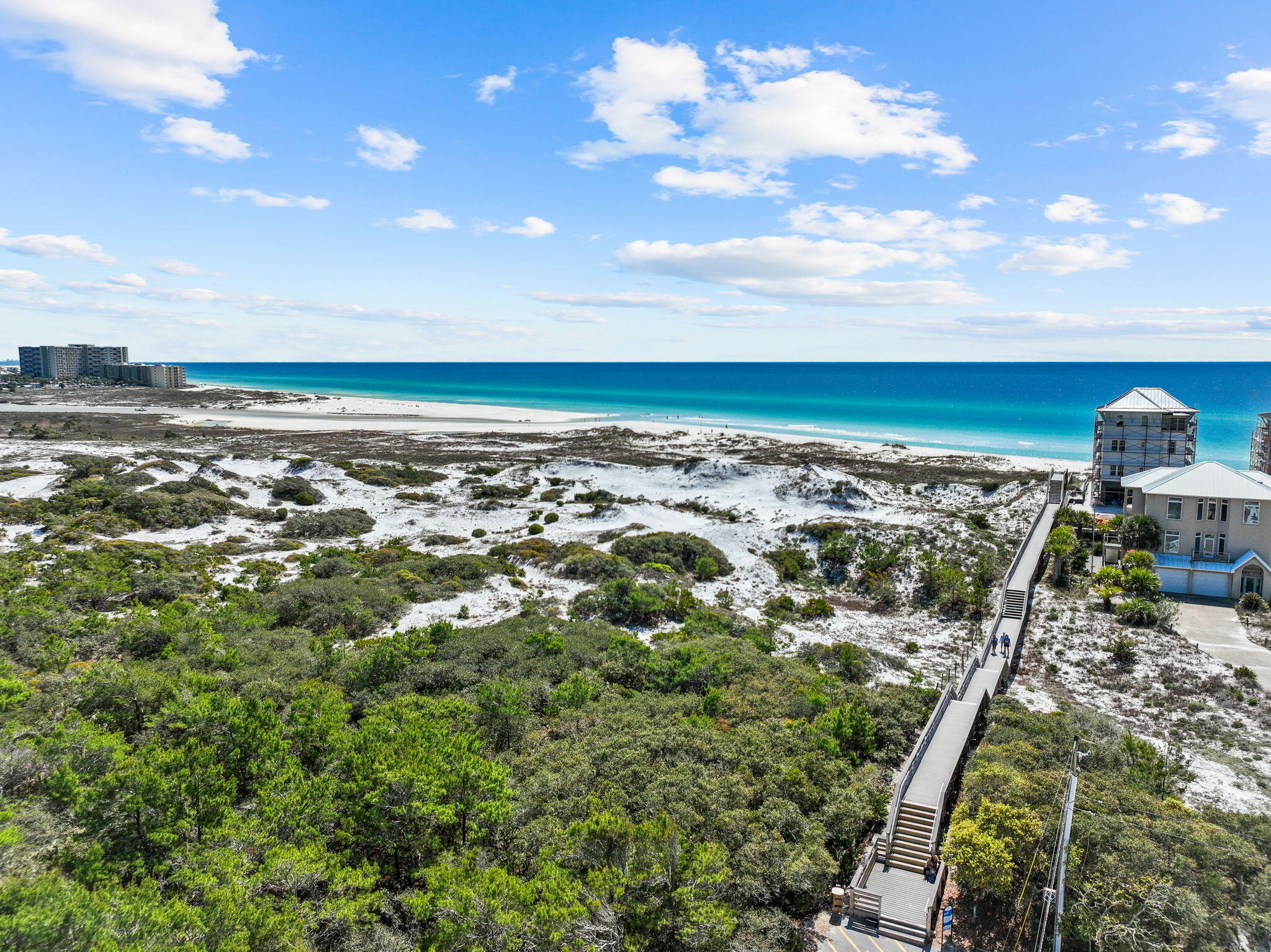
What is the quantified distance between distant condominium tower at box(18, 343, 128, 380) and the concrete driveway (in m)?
242

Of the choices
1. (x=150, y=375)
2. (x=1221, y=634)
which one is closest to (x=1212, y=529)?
(x=1221, y=634)

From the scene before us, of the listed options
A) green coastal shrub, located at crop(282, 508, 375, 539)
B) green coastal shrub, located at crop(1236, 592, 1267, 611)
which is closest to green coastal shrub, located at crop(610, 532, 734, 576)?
green coastal shrub, located at crop(282, 508, 375, 539)

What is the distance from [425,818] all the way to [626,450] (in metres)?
70.1

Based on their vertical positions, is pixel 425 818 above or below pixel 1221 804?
above

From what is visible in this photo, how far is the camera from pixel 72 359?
616 ft

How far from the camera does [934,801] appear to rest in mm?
16422

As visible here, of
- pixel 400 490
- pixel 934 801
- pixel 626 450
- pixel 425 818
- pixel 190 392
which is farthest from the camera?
pixel 190 392

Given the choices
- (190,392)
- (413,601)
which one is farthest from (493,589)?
(190,392)

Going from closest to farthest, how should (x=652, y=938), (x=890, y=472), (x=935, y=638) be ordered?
(x=652, y=938)
(x=935, y=638)
(x=890, y=472)

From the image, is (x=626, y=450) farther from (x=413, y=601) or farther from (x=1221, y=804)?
(x=1221, y=804)

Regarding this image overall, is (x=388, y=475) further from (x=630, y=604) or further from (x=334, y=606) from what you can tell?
(x=630, y=604)

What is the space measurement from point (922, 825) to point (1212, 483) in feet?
105

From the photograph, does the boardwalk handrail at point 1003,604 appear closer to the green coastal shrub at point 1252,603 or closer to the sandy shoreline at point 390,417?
the green coastal shrub at point 1252,603

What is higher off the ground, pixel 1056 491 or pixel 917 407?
pixel 917 407
